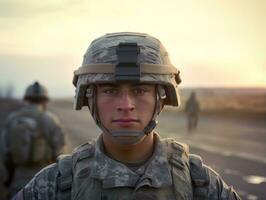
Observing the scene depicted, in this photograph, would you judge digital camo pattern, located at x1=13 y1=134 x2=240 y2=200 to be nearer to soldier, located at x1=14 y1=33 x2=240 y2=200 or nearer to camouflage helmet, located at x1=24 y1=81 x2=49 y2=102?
soldier, located at x1=14 y1=33 x2=240 y2=200

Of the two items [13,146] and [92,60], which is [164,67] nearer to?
[92,60]

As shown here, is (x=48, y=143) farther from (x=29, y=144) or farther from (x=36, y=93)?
(x=36, y=93)

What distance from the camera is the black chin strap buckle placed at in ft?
9.00

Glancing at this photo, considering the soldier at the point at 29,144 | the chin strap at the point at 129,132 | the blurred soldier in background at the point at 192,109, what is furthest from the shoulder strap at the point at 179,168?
the blurred soldier in background at the point at 192,109

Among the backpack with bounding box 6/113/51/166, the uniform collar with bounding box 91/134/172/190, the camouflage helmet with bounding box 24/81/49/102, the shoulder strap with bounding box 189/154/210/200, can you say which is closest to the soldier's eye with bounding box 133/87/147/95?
the uniform collar with bounding box 91/134/172/190

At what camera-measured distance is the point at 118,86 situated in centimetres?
276

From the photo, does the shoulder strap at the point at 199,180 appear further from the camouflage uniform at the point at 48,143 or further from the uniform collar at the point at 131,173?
the camouflage uniform at the point at 48,143

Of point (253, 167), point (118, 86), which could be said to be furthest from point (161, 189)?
point (253, 167)

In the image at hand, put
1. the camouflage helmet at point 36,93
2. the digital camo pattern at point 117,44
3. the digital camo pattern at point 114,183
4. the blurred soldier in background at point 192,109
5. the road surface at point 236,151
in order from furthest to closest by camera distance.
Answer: the blurred soldier in background at point 192,109
the road surface at point 236,151
the camouflage helmet at point 36,93
the digital camo pattern at point 117,44
the digital camo pattern at point 114,183

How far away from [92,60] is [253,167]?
33.1 feet

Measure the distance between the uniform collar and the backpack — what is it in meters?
4.35

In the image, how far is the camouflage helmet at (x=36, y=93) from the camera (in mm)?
7699

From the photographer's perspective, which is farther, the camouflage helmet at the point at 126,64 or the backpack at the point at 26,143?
the backpack at the point at 26,143

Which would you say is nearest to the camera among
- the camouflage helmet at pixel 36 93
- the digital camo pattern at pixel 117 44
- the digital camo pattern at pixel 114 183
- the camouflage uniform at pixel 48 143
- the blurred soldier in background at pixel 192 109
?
the digital camo pattern at pixel 114 183
